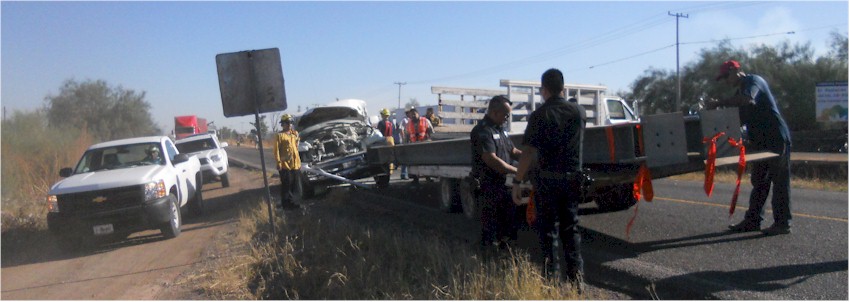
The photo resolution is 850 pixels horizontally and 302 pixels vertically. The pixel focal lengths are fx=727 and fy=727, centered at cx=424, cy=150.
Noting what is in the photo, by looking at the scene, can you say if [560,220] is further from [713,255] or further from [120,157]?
[120,157]

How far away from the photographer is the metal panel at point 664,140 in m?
6.60

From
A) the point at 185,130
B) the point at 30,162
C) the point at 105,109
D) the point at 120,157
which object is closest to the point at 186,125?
the point at 185,130

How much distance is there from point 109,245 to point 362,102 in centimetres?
785

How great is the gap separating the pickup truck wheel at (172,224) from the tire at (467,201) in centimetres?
455

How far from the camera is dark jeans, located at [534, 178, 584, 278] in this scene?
217 inches

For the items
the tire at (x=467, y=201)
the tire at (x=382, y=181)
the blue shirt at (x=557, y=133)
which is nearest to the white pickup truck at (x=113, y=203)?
the tire at (x=382, y=181)

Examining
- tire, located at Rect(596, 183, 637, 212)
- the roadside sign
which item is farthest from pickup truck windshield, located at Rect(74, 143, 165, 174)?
the roadside sign

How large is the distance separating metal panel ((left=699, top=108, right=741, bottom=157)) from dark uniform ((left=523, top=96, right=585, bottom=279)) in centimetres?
184

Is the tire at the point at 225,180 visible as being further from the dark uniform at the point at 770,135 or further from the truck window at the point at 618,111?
the dark uniform at the point at 770,135

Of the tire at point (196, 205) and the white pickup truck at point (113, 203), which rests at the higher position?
the white pickup truck at point (113, 203)

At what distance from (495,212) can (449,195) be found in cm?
373

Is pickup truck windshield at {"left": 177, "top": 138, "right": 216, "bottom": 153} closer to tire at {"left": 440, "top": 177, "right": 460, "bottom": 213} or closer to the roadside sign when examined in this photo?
tire at {"left": 440, "top": 177, "right": 460, "bottom": 213}

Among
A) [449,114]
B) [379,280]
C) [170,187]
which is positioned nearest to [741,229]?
[379,280]

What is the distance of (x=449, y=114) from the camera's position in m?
17.3
